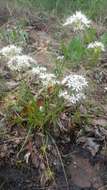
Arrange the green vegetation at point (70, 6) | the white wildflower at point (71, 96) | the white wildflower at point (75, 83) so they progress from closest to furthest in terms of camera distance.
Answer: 1. the white wildflower at point (75, 83)
2. the white wildflower at point (71, 96)
3. the green vegetation at point (70, 6)

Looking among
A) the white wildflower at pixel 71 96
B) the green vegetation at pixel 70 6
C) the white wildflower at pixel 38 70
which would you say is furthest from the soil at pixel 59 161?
the green vegetation at pixel 70 6

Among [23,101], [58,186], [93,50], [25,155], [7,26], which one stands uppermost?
[7,26]

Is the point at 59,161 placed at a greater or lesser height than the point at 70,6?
lesser

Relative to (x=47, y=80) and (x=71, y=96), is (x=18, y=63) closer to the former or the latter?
(x=47, y=80)

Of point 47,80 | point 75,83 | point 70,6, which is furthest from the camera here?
point 70,6

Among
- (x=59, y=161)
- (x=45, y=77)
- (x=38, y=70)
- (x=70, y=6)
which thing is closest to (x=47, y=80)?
(x=45, y=77)

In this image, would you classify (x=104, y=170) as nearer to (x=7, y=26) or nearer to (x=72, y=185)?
(x=72, y=185)

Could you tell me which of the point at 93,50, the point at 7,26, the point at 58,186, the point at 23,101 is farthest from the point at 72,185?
the point at 7,26

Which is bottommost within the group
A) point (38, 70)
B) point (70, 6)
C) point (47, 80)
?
point (47, 80)

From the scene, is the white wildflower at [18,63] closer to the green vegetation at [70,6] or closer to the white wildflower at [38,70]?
the white wildflower at [38,70]
